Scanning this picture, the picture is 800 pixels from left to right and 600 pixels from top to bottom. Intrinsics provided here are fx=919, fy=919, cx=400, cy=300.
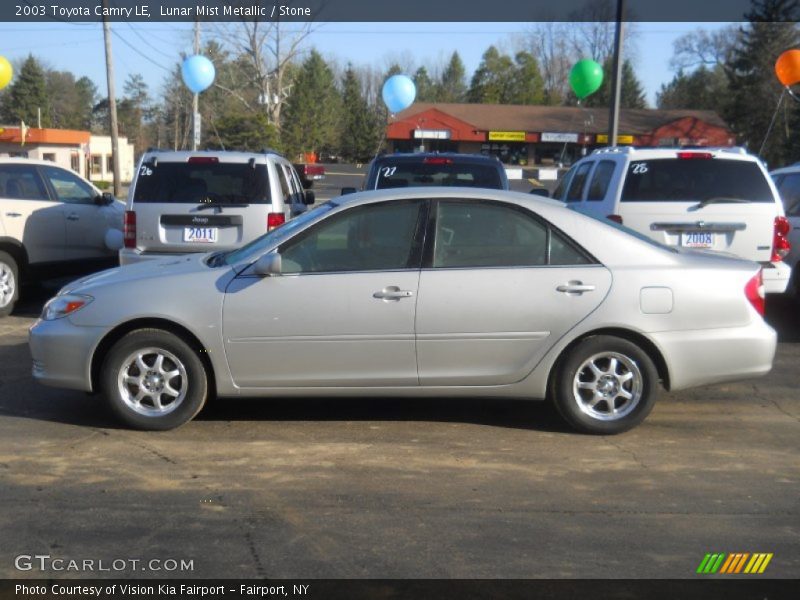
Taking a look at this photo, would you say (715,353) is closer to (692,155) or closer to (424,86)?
(692,155)

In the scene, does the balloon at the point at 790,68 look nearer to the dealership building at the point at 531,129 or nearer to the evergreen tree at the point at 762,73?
the evergreen tree at the point at 762,73

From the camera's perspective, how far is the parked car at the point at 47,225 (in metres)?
10.7

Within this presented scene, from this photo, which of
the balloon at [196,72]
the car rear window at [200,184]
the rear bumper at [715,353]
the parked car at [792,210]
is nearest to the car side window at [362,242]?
the rear bumper at [715,353]

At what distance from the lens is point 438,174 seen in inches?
404

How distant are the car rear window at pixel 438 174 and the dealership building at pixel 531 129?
49.6 m

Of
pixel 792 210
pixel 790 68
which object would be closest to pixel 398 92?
pixel 790 68

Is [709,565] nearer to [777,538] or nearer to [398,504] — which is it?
[777,538]

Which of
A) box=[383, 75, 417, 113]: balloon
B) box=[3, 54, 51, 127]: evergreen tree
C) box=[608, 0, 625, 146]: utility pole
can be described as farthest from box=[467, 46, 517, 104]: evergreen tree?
box=[608, 0, 625, 146]: utility pole

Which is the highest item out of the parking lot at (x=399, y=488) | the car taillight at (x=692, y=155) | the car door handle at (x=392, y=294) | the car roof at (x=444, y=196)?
the car taillight at (x=692, y=155)

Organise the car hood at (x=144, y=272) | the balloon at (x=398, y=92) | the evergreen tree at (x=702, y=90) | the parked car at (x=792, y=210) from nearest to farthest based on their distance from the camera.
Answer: the car hood at (x=144, y=272) < the parked car at (x=792, y=210) < the balloon at (x=398, y=92) < the evergreen tree at (x=702, y=90)

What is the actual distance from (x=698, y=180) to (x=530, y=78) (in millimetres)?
78229

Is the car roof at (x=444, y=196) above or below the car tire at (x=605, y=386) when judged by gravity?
above

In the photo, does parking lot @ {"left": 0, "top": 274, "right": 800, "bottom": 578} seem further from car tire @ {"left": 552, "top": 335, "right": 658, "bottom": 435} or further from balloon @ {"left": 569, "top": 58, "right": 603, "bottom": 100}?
balloon @ {"left": 569, "top": 58, "right": 603, "bottom": 100}

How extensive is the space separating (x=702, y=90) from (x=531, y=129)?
24.0 m
